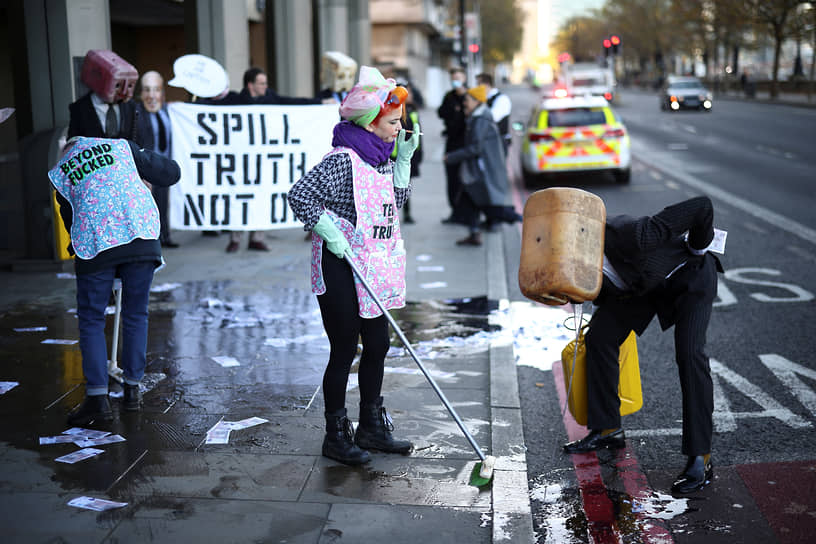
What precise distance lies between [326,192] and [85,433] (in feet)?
6.31

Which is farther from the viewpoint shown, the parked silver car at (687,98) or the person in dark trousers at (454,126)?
the parked silver car at (687,98)

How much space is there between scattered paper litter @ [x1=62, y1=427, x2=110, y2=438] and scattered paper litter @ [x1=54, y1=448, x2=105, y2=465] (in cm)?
22

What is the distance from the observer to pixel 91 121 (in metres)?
5.39

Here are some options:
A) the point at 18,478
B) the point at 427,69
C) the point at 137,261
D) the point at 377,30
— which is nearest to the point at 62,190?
the point at 137,261

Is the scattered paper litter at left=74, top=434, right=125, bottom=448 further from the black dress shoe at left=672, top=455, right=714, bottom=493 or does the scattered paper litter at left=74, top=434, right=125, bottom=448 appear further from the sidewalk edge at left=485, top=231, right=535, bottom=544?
the black dress shoe at left=672, top=455, right=714, bottom=493

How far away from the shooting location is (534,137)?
18.2 meters

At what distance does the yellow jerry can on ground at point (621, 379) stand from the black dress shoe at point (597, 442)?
0.34 ft

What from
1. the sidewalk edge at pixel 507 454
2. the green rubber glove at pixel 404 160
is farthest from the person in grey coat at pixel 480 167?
the green rubber glove at pixel 404 160

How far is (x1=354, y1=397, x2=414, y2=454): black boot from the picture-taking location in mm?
4977

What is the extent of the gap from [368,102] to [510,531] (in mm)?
2061

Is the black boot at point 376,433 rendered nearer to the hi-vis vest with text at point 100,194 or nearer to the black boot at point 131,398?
the black boot at point 131,398

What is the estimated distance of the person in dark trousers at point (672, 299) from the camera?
4.39m

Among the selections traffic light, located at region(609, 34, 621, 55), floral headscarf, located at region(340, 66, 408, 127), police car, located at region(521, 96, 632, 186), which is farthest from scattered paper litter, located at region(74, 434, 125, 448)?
traffic light, located at region(609, 34, 621, 55)

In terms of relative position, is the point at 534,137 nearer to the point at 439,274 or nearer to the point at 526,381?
the point at 439,274
